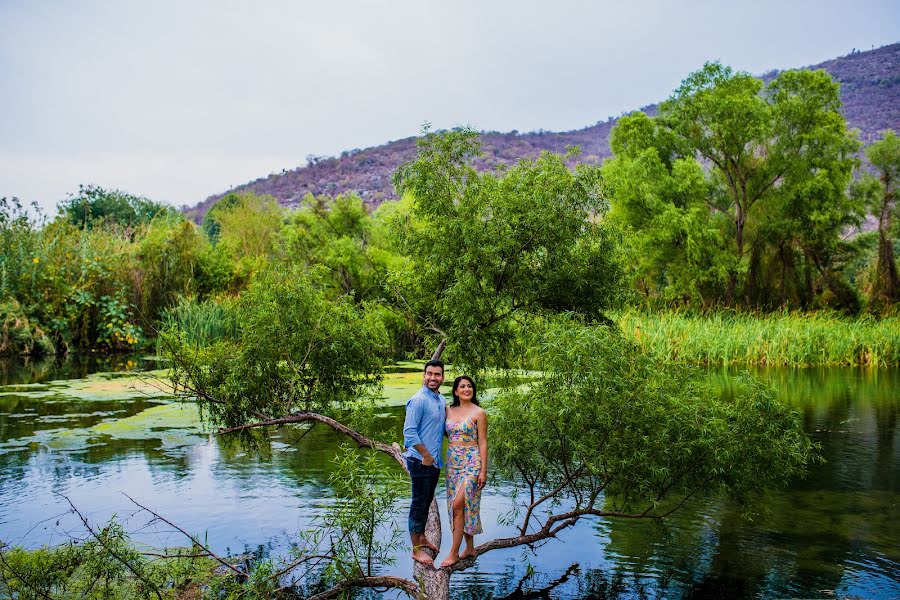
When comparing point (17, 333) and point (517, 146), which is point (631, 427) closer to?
point (17, 333)

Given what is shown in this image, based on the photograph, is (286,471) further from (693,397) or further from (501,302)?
(693,397)

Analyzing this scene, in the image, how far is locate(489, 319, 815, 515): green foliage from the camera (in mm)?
5344

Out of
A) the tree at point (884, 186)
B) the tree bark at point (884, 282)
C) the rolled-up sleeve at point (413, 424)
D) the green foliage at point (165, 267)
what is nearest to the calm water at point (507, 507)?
the rolled-up sleeve at point (413, 424)

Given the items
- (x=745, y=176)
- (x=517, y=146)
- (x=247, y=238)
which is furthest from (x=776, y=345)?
(x=517, y=146)

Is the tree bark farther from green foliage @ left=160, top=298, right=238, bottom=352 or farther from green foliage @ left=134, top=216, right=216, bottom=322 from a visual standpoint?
green foliage @ left=134, top=216, right=216, bottom=322

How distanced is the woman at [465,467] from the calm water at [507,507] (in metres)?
0.65

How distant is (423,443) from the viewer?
18.4ft

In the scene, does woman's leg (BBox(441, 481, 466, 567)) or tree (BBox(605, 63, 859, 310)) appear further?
tree (BBox(605, 63, 859, 310))

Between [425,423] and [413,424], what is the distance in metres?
0.12

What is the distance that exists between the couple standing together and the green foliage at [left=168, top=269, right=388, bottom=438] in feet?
6.24

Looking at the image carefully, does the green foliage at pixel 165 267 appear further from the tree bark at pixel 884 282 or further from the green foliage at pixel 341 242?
the tree bark at pixel 884 282

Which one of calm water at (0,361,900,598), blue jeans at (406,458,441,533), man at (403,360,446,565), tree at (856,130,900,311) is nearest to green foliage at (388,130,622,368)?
man at (403,360,446,565)

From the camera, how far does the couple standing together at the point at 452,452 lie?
5.57 meters

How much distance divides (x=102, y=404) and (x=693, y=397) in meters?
11.1
